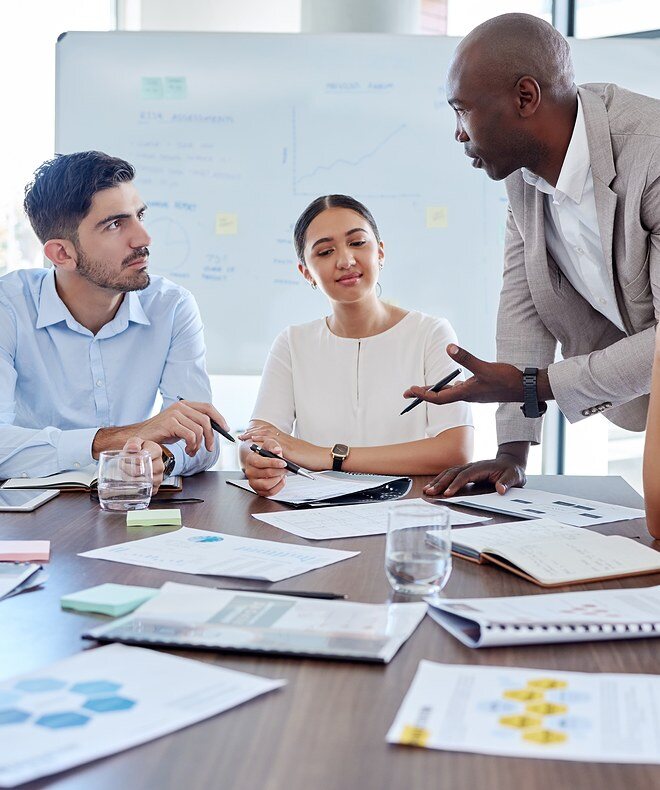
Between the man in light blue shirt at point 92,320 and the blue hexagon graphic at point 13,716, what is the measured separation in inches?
61.1

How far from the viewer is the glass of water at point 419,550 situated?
1.11 m

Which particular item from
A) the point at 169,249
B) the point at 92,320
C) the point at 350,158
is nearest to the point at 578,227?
the point at 92,320

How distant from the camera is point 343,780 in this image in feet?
2.12

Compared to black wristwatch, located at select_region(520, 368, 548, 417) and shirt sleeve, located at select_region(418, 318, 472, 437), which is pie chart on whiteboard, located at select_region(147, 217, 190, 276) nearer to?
shirt sleeve, located at select_region(418, 318, 472, 437)

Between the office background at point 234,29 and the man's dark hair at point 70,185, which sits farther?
the office background at point 234,29

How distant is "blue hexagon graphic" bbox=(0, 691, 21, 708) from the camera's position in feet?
2.43

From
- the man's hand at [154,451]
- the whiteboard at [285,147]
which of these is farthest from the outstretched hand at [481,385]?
the whiteboard at [285,147]

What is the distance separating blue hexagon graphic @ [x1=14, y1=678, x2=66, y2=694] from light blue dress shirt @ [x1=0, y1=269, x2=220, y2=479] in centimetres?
152

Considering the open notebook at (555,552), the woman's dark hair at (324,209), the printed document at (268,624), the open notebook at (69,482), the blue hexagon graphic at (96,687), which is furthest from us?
the woman's dark hair at (324,209)

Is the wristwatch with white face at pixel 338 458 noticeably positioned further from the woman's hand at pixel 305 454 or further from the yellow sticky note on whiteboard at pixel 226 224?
the yellow sticky note on whiteboard at pixel 226 224

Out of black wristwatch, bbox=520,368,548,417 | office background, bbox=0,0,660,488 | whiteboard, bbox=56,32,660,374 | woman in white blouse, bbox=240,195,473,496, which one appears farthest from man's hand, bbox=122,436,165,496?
office background, bbox=0,0,660,488

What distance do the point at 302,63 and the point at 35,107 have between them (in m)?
1.24

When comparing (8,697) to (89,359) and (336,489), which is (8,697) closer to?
(336,489)

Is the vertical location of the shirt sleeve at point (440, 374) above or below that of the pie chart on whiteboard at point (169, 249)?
below
